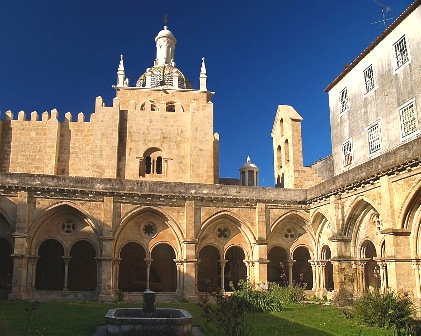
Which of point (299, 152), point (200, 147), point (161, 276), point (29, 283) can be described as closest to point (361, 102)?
point (299, 152)

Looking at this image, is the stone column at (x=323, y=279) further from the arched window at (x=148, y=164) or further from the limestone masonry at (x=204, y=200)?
the arched window at (x=148, y=164)

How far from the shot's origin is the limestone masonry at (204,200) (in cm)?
1706

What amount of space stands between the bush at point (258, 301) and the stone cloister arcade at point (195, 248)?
2.38m

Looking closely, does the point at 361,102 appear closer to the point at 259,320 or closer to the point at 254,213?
the point at 254,213

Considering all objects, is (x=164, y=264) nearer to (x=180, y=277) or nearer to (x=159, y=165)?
(x=180, y=277)

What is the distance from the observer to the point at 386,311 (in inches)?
505

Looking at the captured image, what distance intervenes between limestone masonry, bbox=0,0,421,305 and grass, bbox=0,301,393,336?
92.5 inches

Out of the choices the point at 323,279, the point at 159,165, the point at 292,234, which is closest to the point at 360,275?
the point at 323,279

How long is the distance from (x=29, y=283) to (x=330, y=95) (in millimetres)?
16398

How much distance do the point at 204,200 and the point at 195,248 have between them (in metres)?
2.10

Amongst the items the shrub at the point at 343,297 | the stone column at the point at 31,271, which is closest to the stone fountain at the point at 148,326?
the shrub at the point at 343,297

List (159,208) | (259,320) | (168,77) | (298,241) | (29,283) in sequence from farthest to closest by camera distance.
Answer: (168,77) → (298,241) → (159,208) → (29,283) → (259,320)

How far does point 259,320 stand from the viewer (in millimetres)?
13680

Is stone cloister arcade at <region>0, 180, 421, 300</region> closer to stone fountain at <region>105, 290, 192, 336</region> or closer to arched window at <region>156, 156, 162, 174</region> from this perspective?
arched window at <region>156, 156, 162, 174</region>
